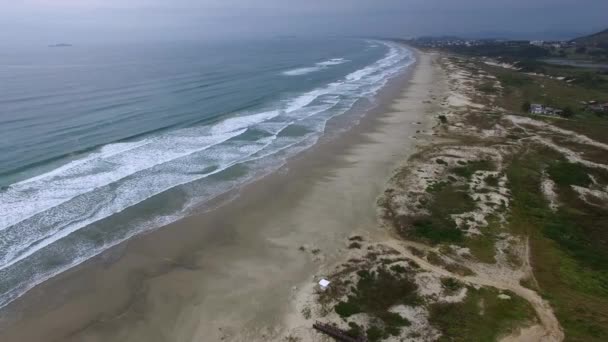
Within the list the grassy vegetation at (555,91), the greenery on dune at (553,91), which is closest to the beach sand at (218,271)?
the grassy vegetation at (555,91)

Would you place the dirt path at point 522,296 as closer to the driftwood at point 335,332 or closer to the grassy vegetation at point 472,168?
the driftwood at point 335,332

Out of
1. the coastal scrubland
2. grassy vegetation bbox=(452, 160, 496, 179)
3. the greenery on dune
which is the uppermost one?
the greenery on dune

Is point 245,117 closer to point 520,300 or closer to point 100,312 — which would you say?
point 100,312

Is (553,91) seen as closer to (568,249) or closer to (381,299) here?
(568,249)

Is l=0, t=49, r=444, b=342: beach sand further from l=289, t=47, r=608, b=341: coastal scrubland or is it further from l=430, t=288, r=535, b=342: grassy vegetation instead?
l=430, t=288, r=535, b=342: grassy vegetation

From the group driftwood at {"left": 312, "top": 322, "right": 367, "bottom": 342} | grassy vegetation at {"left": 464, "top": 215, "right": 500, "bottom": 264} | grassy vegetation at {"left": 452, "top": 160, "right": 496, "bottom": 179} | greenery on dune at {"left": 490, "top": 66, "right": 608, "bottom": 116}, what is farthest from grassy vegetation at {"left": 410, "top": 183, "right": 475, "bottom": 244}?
greenery on dune at {"left": 490, "top": 66, "right": 608, "bottom": 116}

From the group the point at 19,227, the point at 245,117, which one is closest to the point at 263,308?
the point at 19,227
